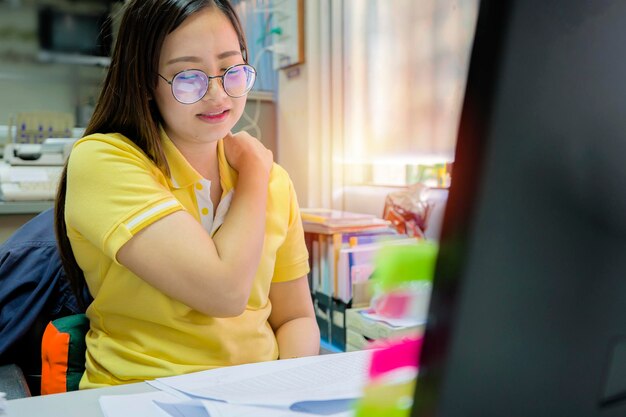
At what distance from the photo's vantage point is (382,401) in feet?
0.89

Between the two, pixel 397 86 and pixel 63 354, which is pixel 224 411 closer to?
pixel 63 354

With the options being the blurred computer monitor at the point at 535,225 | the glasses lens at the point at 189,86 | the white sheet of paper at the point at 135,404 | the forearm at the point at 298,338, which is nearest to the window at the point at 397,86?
the forearm at the point at 298,338

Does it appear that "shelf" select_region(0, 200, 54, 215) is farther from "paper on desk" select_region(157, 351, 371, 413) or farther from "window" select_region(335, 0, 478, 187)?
"paper on desk" select_region(157, 351, 371, 413)

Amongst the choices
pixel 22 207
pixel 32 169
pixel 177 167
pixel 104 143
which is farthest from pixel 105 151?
pixel 32 169

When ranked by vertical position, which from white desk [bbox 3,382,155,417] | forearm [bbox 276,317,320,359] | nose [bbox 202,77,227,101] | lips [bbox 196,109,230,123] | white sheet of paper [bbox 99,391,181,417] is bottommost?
forearm [bbox 276,317,320,359]

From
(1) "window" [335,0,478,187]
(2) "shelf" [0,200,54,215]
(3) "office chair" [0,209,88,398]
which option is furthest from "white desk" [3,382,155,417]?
(2) "shelf" [0,200,54,215]

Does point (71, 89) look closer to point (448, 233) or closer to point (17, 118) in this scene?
point (17, 118)

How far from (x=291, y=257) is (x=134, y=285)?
293 mm

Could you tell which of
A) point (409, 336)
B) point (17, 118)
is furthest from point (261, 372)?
point (17, 118)

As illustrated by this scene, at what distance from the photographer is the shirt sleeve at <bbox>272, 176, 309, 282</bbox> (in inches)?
41.9

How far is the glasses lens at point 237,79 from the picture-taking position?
0.92 metres

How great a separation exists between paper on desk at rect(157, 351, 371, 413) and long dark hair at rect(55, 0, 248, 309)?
39 cm

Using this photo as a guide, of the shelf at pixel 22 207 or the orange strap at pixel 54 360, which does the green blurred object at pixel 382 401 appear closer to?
the orange strap at pixel 54 360

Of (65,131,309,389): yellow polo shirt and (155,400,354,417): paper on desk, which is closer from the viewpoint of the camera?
(155,400,354,417): paper on desk
